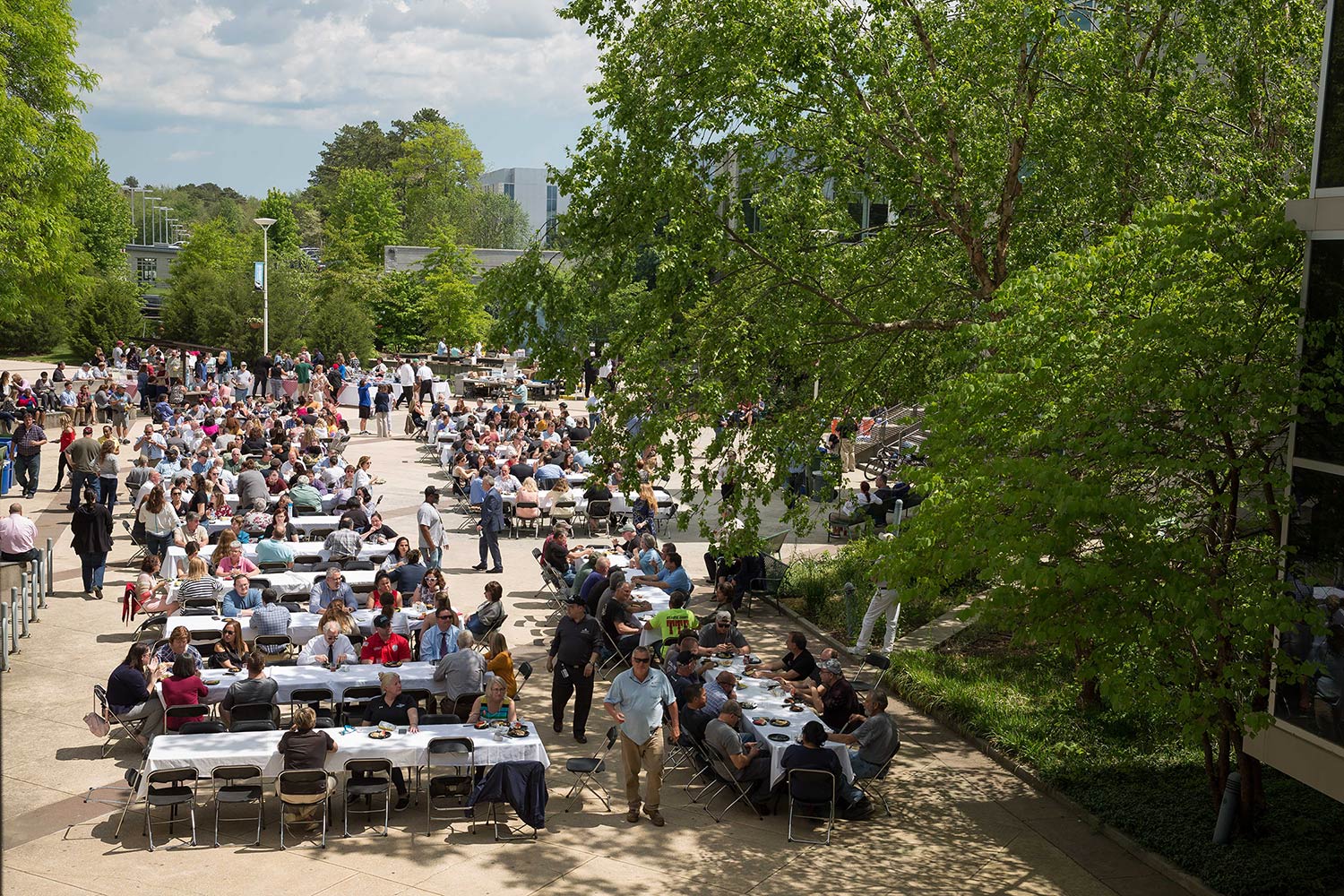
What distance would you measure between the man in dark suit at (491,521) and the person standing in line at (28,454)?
10.8 m

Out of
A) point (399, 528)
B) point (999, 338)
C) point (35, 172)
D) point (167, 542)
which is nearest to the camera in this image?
point (999, 338)

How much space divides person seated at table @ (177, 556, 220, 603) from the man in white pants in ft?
27.7

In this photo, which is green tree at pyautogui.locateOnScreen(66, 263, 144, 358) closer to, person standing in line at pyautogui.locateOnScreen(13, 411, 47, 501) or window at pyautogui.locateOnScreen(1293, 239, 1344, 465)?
person standing in line at pyautogui.locateOnScreen(13, 411, 47, 501)

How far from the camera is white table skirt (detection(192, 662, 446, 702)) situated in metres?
12.4

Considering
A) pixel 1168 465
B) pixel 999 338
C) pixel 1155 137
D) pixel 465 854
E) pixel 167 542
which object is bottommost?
pixel 465 854

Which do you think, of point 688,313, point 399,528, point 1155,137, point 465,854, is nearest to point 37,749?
point 465,854

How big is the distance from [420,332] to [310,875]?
53836mm

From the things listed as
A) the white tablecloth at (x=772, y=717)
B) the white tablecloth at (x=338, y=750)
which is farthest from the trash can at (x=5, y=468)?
the white tablecloth at (x=772, y=717)

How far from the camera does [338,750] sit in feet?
35.3

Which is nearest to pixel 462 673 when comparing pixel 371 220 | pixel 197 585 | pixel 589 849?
pixel 589 849

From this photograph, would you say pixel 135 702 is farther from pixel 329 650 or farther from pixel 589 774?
pixel 589 774

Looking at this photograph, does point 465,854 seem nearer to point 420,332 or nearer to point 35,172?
point 35,172

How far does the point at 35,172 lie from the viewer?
3372 cm

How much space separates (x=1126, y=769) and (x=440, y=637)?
7353mm
